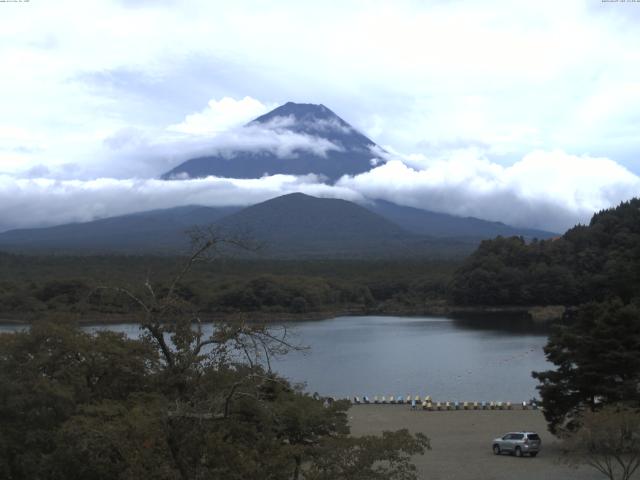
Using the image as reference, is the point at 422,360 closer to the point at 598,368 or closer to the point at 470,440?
the point at 470,440

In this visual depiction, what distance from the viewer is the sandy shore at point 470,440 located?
1257 cm

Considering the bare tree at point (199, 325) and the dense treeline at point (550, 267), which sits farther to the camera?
the dense treeline at point (550, 267)

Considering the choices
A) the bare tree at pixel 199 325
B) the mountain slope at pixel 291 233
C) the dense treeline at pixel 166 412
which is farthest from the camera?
the mountain slope at pixel 291 233

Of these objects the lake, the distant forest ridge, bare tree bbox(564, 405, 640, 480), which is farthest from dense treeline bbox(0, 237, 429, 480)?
the distant forest ridge

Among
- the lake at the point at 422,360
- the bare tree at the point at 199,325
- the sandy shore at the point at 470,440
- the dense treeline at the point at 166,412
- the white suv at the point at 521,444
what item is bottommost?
the lake at the point at 422,360

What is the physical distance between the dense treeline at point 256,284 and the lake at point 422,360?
870 centimetres

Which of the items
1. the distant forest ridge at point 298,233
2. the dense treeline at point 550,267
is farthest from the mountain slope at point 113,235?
the dense treeline at point 550,267

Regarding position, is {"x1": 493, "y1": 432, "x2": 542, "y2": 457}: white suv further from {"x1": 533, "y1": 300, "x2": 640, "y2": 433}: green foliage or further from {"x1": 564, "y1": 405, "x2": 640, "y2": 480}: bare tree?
{"x1": 564, "y1": 405, "x2": 640, "y2": 480}: bare tree

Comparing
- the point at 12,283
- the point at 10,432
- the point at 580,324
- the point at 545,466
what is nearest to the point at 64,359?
the point at 10,432

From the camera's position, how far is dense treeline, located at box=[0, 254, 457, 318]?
49.0m

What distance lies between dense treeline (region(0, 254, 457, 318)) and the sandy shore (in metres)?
25.9

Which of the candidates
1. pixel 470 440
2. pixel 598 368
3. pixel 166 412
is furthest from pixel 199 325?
pixel 470 440

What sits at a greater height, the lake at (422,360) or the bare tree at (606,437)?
the bare tree at (606,437)

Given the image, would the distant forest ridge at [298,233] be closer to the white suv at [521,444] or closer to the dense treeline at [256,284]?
the dense treeline at [256,284]
